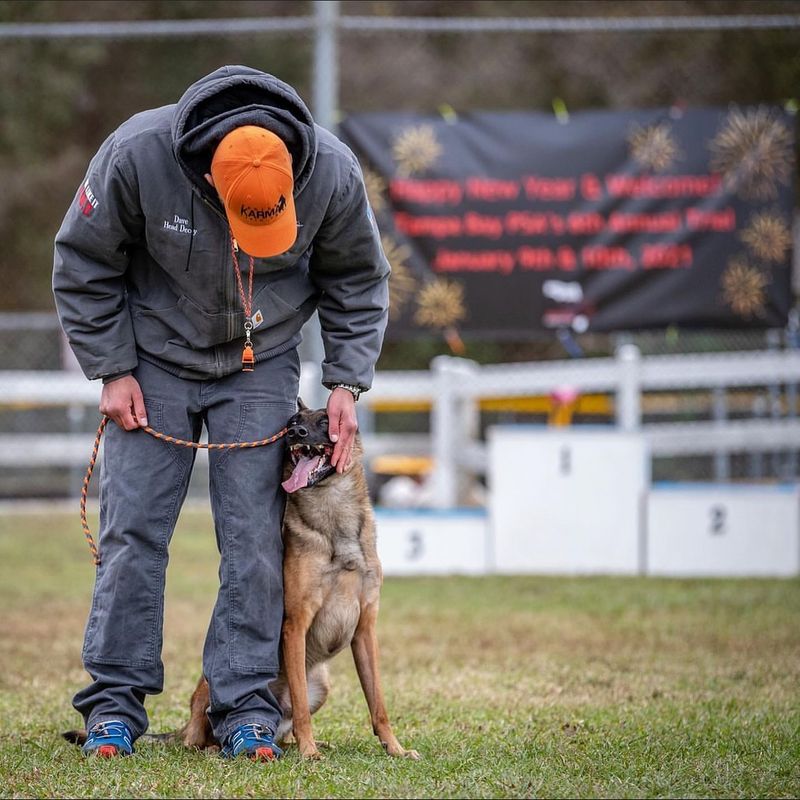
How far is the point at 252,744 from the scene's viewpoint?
130 inches

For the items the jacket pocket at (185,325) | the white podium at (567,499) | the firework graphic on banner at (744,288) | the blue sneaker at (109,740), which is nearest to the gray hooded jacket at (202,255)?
the jacket pocket at (185,325)

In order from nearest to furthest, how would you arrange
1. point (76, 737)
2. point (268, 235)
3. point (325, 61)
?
point (268, 235), point (76, 737), point (325, 61)

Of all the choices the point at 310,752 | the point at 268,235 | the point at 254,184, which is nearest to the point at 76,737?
the point at 310,752

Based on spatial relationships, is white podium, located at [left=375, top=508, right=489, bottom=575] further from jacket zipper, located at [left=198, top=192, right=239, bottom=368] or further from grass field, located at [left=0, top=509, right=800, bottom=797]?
jacket zipper, located at [left=198, top=192, right=239, bottom=368]

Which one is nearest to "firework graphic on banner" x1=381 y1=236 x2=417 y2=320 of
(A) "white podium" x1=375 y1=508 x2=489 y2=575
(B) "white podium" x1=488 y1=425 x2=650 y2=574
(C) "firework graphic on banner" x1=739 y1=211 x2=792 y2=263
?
(B) "white podium" x1=488 y1=425 x2=650 y2=574

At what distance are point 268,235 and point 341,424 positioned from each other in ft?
2.28

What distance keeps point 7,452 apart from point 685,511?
5631mm

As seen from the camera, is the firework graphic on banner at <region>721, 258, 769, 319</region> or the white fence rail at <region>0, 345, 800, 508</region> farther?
the white fence rail at <region>0, 345, 800, 508</region>

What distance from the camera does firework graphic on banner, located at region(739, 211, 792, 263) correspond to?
23.8ft

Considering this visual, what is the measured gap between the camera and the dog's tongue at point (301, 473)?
356 cm

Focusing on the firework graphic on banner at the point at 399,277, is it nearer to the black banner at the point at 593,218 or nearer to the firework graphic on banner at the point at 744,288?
the black banner at the point at 593,218

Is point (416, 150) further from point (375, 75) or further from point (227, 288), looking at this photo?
point (375, 75)

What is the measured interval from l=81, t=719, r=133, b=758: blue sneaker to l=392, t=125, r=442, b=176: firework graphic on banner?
4437mm

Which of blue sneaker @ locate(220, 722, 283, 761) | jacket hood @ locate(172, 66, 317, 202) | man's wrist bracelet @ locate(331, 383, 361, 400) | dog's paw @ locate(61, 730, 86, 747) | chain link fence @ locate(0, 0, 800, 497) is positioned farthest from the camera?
chain link fence @ locate(0, 0, 800, 497)
